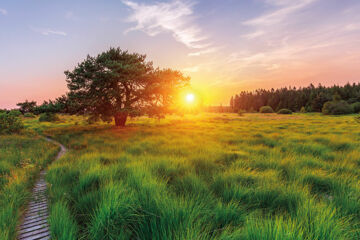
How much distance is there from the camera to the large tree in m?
13.5

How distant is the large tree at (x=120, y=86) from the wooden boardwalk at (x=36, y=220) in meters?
10.7

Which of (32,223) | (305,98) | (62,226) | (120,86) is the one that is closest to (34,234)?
(32,223)

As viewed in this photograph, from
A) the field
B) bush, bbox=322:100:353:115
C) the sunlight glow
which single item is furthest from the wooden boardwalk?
bush, bbox=322:100:353:115

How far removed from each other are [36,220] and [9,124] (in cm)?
1706

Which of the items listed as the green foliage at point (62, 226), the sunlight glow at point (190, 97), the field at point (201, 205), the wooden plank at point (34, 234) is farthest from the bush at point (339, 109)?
A: the wooden plank at point (34, 234)

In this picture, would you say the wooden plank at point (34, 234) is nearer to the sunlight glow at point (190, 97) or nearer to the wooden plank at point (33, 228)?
the wooden plank at point (33, 228)

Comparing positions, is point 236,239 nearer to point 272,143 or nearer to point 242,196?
point 242,196

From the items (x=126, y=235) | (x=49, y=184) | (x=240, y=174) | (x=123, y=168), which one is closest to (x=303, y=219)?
(x=240, y=174)

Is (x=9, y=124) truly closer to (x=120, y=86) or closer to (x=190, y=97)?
(x=120, y=86)

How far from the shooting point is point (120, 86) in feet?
50.9

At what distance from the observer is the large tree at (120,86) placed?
13.5 meters

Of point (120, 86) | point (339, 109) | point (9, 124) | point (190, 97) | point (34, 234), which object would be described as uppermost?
point (120, 86)

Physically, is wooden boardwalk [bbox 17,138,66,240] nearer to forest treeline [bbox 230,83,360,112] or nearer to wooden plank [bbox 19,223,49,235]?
wooden plank [bbox 19,223,49,235]

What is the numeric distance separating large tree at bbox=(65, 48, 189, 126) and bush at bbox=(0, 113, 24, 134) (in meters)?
5.32
